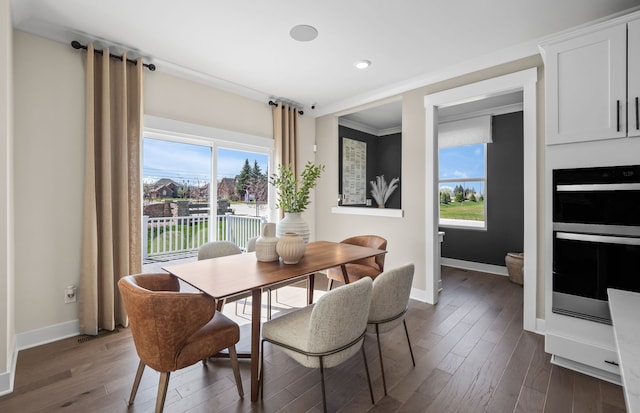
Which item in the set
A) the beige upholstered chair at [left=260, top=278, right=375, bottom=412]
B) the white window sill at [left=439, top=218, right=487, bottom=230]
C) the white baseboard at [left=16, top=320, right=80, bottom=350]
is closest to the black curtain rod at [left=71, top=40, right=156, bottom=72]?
the white baseboard at [left=16, top=320, right=80, bottom=350]

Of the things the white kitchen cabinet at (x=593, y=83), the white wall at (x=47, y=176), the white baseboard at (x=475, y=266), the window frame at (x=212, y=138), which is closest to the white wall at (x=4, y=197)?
the white wall at (x=47, y=176)

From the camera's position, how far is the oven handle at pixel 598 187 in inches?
75.2

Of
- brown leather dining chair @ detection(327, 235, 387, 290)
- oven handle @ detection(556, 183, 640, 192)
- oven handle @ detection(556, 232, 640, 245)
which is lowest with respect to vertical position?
brown leather dining chair @ detection(327, 235, 387, 290)

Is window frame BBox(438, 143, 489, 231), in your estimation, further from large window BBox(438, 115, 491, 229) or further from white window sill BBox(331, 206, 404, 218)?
white window sill BBox(331, 206, 404, 218)

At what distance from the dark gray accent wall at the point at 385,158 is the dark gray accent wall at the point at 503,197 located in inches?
61.3

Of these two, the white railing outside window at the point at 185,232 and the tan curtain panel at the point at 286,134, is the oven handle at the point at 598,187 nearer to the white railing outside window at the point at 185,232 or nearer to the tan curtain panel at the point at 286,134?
the tan curtain panel at the point at 286,134

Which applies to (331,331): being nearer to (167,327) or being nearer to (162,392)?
(167,327)

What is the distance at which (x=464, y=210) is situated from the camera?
17.0 feet

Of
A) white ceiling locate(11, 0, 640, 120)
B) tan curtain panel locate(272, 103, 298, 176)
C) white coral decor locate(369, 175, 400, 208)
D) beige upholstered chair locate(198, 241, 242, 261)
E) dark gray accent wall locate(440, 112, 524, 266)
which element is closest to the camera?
white ceiling locate(11, 0, 640, 120)

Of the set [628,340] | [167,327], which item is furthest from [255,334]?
[628,340]

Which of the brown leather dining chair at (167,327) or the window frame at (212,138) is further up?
the window frame at (212,138)

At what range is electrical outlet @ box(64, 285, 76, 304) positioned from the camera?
8.52 feet

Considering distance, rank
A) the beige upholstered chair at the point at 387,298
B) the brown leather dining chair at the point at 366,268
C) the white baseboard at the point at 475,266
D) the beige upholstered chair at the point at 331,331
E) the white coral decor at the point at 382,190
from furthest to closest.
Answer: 1. the white coral decor at the point at 382,190
2. the white baseboard at the point at 475,266
3. the brown leather dining chair at the point at 366,268
4. the beige upholstered chair at the point at 387,298
5. the beige upholstered chair at the point at 331,331

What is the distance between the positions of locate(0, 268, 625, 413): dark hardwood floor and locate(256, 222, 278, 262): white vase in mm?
789
